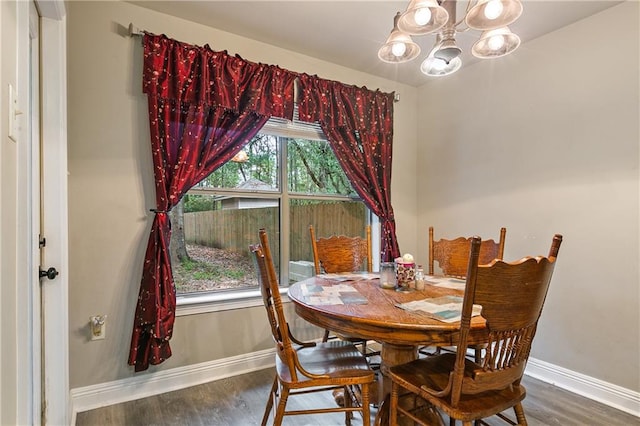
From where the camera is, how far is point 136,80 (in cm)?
230

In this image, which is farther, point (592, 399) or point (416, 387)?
point (592, 399)

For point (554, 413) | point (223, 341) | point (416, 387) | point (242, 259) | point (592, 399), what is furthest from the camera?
point (242, 259)

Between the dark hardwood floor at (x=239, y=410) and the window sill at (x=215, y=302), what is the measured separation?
0.52 metres

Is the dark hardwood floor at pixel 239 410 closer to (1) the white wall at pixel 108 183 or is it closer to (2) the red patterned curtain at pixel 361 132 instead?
(1) the white wall at pixel 108 183

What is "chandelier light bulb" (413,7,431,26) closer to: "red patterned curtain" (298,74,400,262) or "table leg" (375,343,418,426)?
"red patterned curtain" (298,74,400,262)

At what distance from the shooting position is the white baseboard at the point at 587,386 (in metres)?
2.13

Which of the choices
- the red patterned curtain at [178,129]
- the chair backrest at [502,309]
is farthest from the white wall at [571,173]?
the red patterned curtain at [178,129]

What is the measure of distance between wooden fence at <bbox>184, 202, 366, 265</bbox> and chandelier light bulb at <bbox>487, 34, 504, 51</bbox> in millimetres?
1871

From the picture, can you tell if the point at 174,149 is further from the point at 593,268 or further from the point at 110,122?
the point at 593,268

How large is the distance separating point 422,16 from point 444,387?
1.62 meters

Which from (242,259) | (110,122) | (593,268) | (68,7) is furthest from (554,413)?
(68,7)

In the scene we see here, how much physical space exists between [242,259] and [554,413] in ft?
7.74

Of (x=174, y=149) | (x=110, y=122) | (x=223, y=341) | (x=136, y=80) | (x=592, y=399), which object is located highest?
(x=136, y=80)

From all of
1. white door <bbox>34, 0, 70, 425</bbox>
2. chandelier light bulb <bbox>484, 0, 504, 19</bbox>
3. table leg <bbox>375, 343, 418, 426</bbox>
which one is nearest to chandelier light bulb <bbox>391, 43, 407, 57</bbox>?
chandelier light bulb <bbox>484, 0, 504, 19</bbox>
